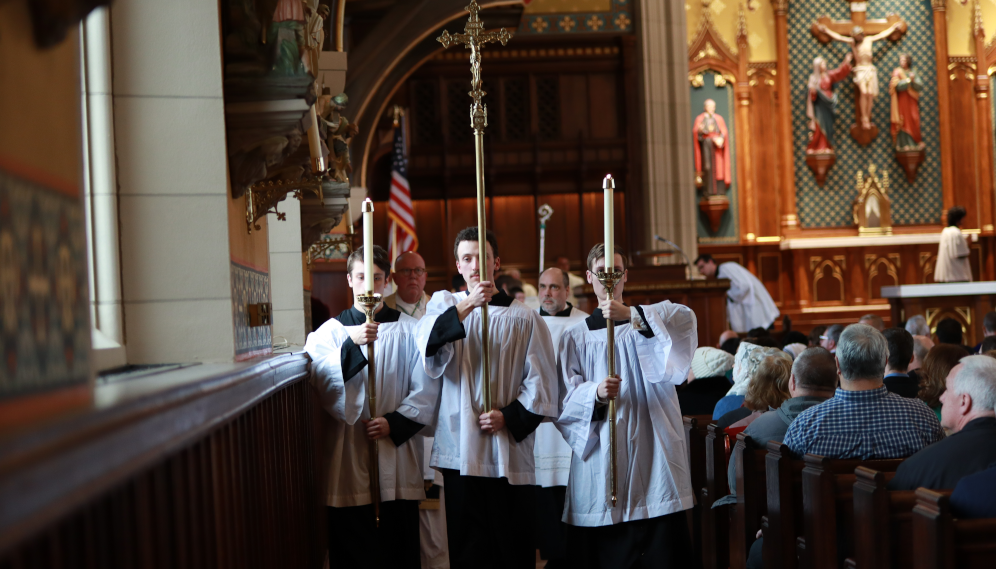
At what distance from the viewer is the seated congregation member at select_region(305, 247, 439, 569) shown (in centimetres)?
420

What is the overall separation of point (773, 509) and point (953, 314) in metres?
9.12

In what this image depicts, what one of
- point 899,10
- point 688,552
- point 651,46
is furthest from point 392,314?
point 899,10

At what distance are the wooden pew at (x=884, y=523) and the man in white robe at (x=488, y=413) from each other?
1.47 m

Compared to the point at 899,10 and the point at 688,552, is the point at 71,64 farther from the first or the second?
the point at 899,10

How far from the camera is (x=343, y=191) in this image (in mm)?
5727

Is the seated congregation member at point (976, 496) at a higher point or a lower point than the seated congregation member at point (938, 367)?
lower

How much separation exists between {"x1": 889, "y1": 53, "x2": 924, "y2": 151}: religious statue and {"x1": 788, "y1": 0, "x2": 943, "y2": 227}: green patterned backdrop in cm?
18

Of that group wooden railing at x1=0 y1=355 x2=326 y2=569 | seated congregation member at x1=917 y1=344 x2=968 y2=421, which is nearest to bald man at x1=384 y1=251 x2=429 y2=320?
wooden railing at x1=0 y1=355 x2=326 y2=569

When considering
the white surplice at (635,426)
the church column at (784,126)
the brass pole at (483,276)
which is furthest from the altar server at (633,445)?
the church column at (784,126)

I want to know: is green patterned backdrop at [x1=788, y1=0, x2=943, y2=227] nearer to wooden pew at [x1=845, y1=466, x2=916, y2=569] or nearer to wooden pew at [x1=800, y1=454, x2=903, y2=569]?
wooden pew at [x1=800, y1=454, x2=903, y2=569]

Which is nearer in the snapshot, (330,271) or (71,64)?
(71,64)

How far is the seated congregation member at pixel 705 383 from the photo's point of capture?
5.92 m

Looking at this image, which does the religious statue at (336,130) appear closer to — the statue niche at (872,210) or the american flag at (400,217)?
the american flag at (400,217)

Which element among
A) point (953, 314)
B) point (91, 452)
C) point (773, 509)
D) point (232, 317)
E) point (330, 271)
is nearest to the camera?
point (91, 452)
